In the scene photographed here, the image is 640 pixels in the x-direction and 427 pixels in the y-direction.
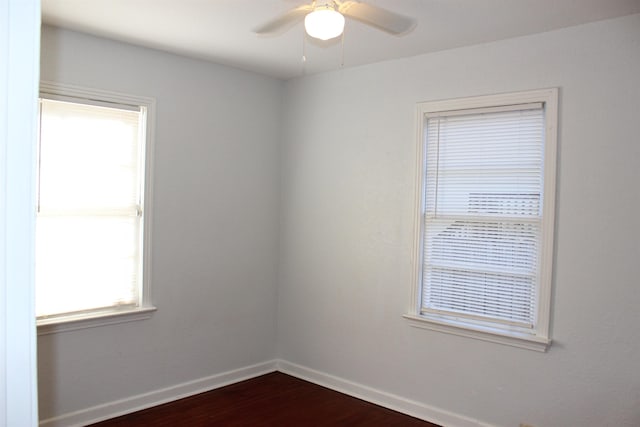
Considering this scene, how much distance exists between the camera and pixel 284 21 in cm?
241

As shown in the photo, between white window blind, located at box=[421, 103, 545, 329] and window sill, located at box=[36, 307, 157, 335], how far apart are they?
82.2 inches

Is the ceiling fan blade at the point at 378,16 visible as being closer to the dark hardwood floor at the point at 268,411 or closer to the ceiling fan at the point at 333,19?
the ceiling fan at the point at 333,19

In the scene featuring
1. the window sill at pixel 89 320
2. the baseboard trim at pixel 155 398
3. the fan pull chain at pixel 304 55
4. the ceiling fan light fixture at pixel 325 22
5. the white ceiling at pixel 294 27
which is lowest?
the baseboard trim at pixel 155 398

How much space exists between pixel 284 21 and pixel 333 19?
370mm

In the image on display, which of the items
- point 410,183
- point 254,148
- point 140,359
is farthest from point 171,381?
point 410,183

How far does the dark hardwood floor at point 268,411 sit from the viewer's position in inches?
143

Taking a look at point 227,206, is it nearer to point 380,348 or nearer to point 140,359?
point 140,359

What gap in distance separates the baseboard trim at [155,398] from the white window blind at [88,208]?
69 centimetres

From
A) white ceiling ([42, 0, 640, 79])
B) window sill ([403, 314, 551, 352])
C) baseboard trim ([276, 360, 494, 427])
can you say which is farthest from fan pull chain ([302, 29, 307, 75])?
baseboard trim ([276, 360, 494, 427])

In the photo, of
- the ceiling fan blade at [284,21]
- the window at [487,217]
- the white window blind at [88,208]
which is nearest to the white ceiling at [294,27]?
the ceiling fan blade at [284,21]

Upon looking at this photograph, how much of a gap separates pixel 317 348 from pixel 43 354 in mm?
2115

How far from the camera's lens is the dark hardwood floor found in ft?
11.9

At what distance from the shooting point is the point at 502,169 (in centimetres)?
344

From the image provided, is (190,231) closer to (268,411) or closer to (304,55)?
(268,411)
